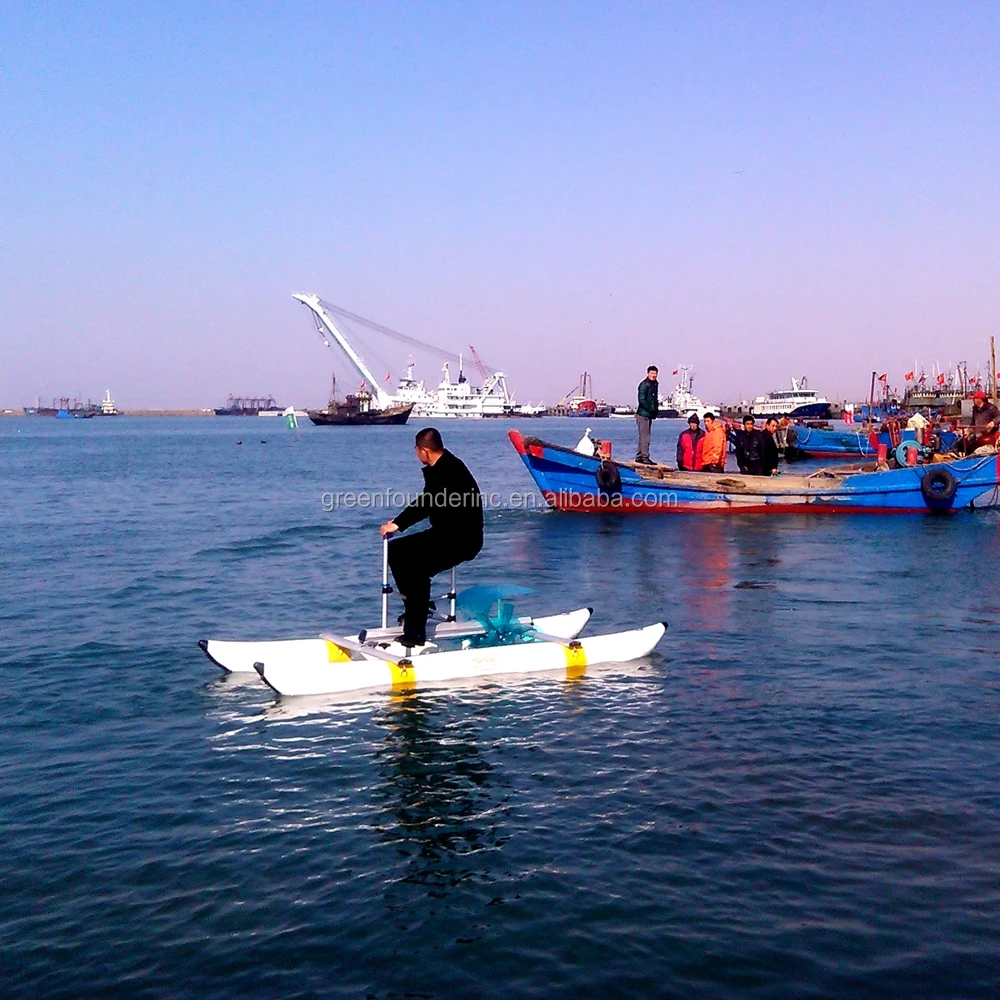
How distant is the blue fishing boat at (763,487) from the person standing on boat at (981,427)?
3070 mm

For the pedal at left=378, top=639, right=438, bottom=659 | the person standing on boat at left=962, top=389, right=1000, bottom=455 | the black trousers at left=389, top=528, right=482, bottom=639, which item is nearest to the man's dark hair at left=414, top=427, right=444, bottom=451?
the black trousers at left=389, top=528, right=482, bottom=639

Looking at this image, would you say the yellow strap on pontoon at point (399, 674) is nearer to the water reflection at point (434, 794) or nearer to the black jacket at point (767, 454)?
the water reflection at point (434, 794)

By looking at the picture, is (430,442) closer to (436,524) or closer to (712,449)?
(436,524)

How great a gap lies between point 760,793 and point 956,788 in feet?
5.02

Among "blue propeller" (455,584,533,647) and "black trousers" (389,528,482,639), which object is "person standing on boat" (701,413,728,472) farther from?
"black trousers" (389,528,482,639)

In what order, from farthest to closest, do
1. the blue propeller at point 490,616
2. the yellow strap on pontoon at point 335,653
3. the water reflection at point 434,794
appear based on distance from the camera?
the blue propeller at point 490,616 < the yellow strap on pontoon at point 335,653 < the water reflection at point 434,794

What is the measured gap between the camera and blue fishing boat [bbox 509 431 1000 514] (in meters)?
26.7

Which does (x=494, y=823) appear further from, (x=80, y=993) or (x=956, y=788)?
(x=956, y=788)

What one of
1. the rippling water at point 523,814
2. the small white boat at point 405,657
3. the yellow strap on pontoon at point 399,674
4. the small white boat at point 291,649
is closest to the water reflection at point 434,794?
the rippling water at point 523,814

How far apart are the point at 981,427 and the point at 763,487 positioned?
31.0 feet

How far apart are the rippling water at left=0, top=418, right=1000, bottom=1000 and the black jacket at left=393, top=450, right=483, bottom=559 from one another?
1624 millimetres

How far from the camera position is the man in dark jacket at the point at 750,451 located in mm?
27953

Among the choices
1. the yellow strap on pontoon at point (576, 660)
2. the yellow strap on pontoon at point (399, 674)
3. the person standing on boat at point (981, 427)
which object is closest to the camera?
the yellow strap on pontoon at point (399, 674)

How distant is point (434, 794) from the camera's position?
25.7 ft
